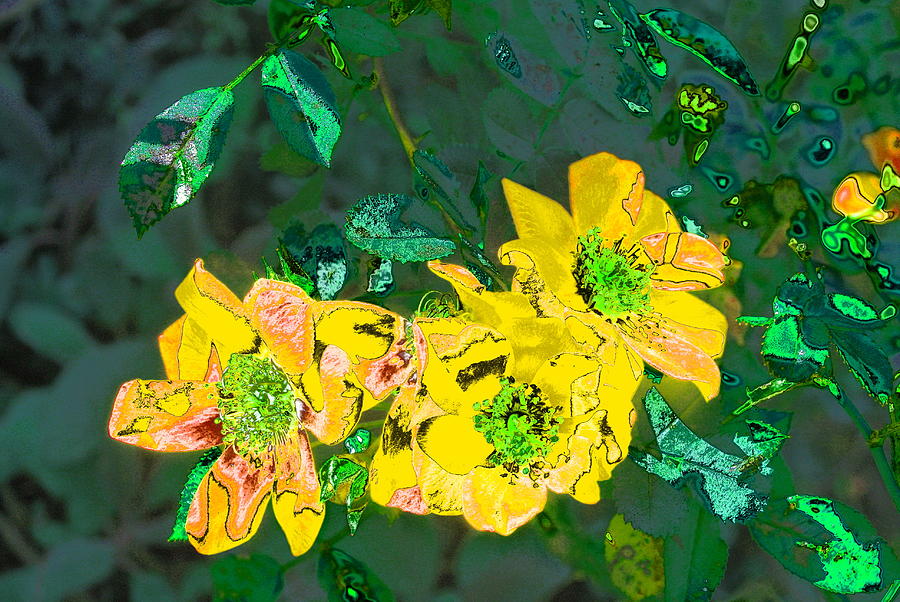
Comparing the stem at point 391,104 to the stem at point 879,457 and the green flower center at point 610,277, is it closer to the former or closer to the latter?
the green flower center at point 610,277

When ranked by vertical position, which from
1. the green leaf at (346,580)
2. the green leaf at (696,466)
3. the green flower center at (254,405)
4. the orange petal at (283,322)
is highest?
the orange petal at (283,322)

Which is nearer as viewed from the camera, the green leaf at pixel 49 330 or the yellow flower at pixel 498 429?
the yellow flower at pixel 498 429

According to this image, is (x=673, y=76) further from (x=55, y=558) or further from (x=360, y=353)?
(x=55, y=558)

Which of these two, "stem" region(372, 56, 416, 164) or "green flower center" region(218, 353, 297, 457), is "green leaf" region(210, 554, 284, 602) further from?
"stem" region(372, 56, 416, 164)

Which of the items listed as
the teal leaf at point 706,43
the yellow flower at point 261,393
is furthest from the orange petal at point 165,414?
the teal leaf at point 706,43

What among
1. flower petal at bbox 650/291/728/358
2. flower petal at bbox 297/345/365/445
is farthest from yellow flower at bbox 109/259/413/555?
flower petal at bbox 650/291/728/358

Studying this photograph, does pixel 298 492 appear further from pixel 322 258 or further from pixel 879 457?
pixel 879 457
